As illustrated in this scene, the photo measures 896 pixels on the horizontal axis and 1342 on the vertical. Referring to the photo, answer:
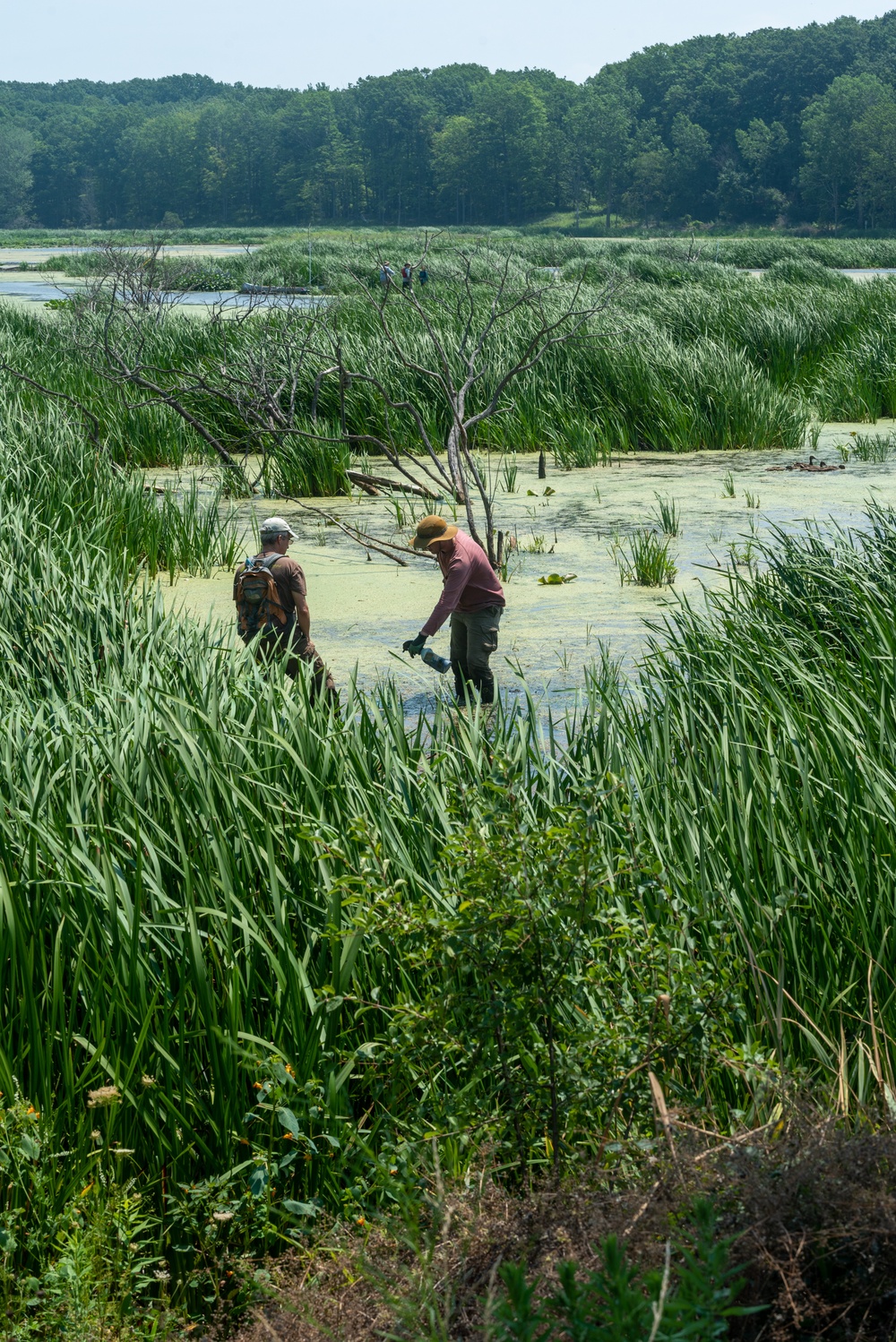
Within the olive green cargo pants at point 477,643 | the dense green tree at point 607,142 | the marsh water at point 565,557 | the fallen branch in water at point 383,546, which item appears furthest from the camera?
the dense green tree at point 607,142

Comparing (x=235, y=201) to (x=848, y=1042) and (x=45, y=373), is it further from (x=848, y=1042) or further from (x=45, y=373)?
(x=848, y=1042)

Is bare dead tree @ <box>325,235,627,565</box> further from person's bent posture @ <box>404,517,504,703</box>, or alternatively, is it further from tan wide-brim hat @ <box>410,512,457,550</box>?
tan wide-brim hat @ <box>410,512,457,550</box>

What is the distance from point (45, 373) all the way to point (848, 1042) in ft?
37.6

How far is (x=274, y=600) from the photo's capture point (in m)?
5.29

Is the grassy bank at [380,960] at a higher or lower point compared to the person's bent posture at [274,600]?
lower

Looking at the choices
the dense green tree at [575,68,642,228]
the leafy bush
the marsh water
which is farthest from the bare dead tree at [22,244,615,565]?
the dense green tree at [575,68,642,228]

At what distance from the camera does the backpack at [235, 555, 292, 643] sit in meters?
5.24

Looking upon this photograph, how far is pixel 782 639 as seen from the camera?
182 inches

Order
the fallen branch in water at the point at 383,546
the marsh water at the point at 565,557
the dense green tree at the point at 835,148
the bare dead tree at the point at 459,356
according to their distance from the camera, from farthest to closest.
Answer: the dense green tree at the point at 835,148 < the bare dead tree at the point at 459,356 < the fallen branch in water at the point at 383,546 < the marsh water at the point at 565,557

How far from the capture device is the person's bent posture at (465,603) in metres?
5.60

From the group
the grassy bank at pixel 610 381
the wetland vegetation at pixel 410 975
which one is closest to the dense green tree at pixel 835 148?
the grassy bank at pixel 610 381

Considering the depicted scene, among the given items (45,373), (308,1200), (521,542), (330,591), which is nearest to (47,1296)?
(308,1200)

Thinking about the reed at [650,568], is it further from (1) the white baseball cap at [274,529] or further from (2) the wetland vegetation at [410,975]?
(2) the wetland vegetation at [410,975]

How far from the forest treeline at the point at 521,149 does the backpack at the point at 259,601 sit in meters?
79.4
